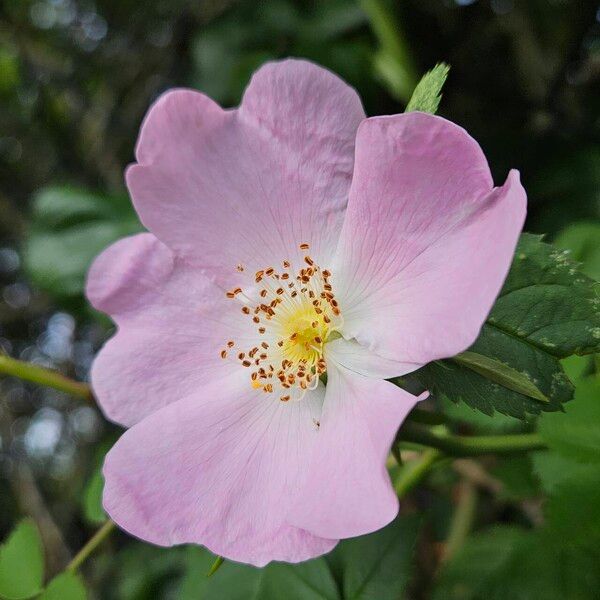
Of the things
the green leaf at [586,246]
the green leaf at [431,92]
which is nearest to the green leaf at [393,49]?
the green leaf at [586,246]

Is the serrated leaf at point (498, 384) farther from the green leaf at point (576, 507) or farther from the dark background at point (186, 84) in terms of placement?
the dark background at point (186, 84)

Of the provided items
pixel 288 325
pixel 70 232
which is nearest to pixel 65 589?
pixel 288 325

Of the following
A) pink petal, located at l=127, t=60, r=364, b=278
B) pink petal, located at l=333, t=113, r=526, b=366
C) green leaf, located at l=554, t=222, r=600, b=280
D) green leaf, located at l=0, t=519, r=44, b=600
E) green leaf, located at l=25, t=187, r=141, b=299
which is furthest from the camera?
green leaf, located at l=25, t=187, r=141, b=299

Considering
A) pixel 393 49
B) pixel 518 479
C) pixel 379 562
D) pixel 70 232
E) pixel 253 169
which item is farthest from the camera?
pixel 70 232

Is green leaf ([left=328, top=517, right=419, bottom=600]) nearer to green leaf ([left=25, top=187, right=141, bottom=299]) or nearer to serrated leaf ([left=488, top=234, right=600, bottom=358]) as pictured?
serrated leaf ([left=488, top=234, right=600, bottom=358])

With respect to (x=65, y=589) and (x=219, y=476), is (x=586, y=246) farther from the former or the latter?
(x=65, y=589)

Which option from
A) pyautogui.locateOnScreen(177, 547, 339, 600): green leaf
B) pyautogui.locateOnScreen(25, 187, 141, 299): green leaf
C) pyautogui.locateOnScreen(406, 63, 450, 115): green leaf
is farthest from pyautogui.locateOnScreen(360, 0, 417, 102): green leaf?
pyautogui.locateOnScreen(177, 547, 339, 600): green leaf

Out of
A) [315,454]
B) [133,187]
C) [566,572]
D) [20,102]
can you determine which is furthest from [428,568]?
[20,102]

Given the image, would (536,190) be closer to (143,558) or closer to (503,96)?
(503,96)

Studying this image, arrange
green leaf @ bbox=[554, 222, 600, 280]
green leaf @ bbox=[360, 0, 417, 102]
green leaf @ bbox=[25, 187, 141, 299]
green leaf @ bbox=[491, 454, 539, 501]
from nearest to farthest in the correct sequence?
green leaf @ bbox=[554, 222, 600, 280], green leaf @ bbox=[491, 454, 539, 501], green leaf @ bbox=[360, 0, 417, 102], green leaf @ bbox=[25, 187, 141, 299]
